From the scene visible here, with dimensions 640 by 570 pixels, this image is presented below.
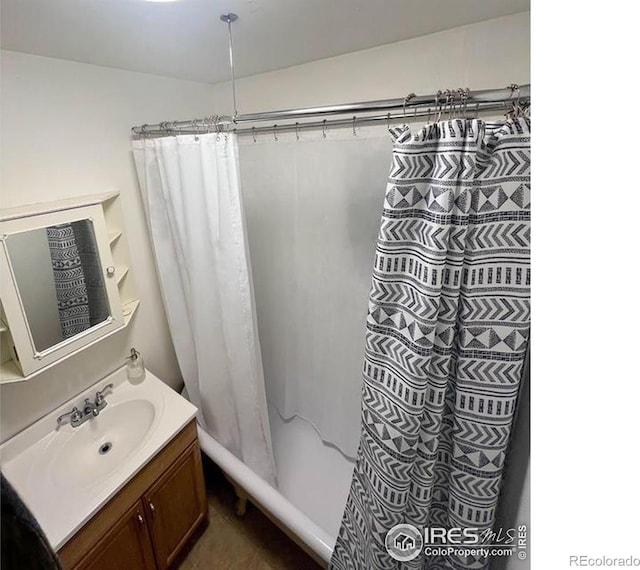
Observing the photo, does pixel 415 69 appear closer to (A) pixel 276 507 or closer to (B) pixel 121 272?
(B) pixel 121 272

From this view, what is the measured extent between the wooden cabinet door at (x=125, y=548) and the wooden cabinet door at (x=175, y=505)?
0.03m

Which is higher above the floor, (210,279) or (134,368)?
(210,279)

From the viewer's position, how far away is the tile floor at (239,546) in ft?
4.94

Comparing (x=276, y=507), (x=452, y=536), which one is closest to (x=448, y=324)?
(x=452, y=536)

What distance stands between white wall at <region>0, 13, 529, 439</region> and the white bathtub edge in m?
0.68

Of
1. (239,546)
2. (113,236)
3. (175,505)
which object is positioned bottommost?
(239,546)

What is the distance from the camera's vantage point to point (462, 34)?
1005 mm

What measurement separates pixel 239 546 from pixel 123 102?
7.01 feet

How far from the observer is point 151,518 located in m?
1.23
